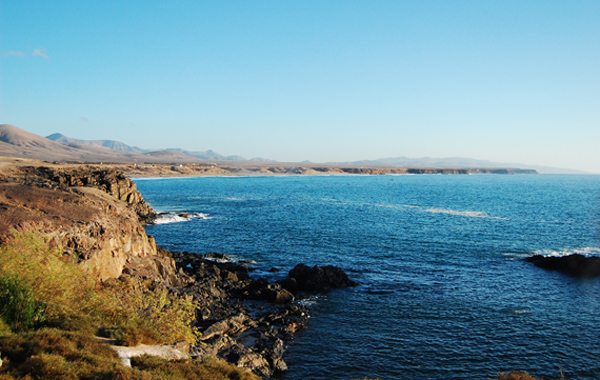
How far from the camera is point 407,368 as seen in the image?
32.2m

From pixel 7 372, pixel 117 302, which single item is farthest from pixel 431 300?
pixel 7 372

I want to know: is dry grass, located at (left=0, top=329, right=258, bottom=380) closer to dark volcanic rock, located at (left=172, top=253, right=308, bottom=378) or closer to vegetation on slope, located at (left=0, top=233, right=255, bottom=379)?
vegetation on slope, located at (left=0, top=233, right=255, bottom=379)

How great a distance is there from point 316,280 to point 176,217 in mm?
61058

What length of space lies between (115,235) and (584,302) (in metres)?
48.0

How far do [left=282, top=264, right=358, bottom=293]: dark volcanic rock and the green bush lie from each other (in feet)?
100

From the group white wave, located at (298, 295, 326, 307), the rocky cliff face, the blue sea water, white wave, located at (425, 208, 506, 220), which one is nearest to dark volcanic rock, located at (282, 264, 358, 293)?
the blue sea water

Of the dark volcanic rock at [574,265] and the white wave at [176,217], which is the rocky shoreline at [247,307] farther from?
the white wave at [176,217]

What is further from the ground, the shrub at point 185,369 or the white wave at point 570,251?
the shrub at point 185,369

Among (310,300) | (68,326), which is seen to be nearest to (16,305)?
(68,326)

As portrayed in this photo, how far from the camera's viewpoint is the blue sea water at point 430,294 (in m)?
33.2

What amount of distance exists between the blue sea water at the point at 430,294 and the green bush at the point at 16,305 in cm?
1746

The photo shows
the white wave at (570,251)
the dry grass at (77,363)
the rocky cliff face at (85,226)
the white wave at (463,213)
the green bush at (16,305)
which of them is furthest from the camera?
the white wave at (463,213)

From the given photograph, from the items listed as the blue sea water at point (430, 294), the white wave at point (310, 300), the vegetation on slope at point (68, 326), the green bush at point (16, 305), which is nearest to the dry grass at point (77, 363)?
the vegetation on slope at point (68, 326)

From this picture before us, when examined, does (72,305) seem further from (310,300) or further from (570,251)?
(570,251)
